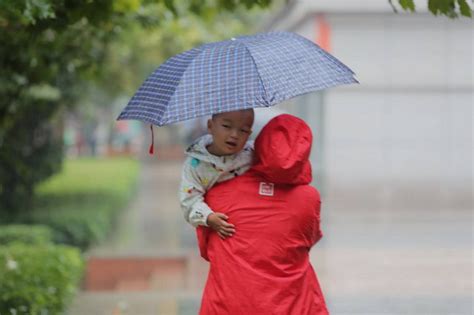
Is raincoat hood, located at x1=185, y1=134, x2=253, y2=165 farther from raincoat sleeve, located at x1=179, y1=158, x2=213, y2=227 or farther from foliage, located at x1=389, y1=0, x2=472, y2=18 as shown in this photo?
foliage, located at x1=389, y1=0, x2=472, y2=18

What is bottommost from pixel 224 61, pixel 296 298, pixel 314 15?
pixel 296 298

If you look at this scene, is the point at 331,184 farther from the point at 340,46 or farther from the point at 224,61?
the point at 224,61

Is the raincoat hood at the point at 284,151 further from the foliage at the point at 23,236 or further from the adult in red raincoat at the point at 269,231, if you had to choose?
the foliage at the point at 23,236

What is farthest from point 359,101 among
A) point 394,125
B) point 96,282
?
point 96,282

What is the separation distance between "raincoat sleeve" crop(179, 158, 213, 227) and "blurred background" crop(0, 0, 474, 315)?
13.5ft

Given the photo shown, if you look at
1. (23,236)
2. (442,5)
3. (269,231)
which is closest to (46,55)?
(23,236)

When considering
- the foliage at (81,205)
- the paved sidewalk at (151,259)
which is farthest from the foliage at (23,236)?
the foliage at (81,205)

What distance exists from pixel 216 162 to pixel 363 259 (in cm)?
863

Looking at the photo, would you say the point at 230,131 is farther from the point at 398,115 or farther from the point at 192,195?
the point at 398,115

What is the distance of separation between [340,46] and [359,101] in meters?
1.14

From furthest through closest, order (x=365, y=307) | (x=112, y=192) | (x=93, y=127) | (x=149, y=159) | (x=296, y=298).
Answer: (x=93, y=127) < (x=149, y=159) < (x=112, y=192) < (x=365, y=307) < (x=296, y=298)

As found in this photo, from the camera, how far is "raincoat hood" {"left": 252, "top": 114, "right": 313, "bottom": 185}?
407 cm

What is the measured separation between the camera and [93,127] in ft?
176

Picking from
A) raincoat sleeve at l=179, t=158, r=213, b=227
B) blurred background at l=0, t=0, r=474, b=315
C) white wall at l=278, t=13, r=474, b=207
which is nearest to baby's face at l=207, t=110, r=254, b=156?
raincoat sleeve at l=179, t=158, r=213, b=227
